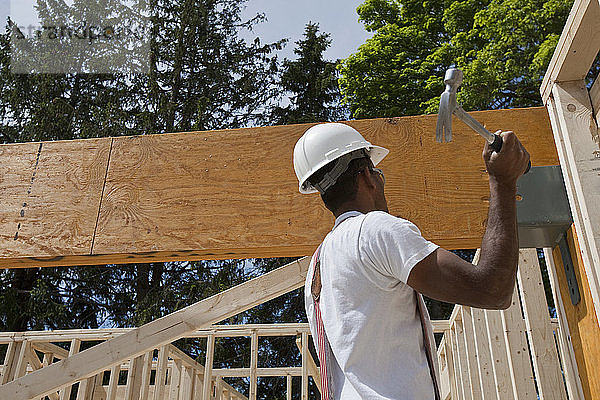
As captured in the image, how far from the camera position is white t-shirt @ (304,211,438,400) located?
4.40ft

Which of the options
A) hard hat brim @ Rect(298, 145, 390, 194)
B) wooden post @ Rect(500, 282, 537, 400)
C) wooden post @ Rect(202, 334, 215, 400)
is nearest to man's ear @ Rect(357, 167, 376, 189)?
hard hat brim @ Rect(298, 145, 390, 194)

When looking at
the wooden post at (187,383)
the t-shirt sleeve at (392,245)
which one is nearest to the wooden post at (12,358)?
the wooden post at (187,383)

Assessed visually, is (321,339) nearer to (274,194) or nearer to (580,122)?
(274,194)

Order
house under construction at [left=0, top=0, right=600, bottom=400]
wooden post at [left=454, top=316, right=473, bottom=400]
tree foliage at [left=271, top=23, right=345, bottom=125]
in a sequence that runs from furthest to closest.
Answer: tree foliage at [left=271, top=23, right=345, bottom=125]
wooden post at [left=454, top=316, right=473, bottom=400]
house under construction at [left=0, top=0, right=600, bottom=400]

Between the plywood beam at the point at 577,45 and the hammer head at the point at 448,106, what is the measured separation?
26.6 inches

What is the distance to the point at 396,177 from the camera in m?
2.44

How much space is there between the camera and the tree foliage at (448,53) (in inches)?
471

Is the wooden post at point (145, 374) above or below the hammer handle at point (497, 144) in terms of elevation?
above

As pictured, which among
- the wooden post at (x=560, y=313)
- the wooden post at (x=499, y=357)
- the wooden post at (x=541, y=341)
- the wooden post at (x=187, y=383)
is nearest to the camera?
the wooden post at (x=560, y=313)

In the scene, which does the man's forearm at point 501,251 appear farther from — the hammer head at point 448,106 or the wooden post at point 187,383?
the wooden post at point 187,383

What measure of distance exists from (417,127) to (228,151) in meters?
0.84

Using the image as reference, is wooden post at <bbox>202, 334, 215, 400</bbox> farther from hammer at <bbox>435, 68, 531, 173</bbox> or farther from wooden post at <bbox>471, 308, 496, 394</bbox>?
hammer at <bbox>435, 68, 531, 173</bbox>

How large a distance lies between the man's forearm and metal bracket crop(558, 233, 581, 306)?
99 cm

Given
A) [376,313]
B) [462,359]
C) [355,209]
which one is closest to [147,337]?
[355,209]
